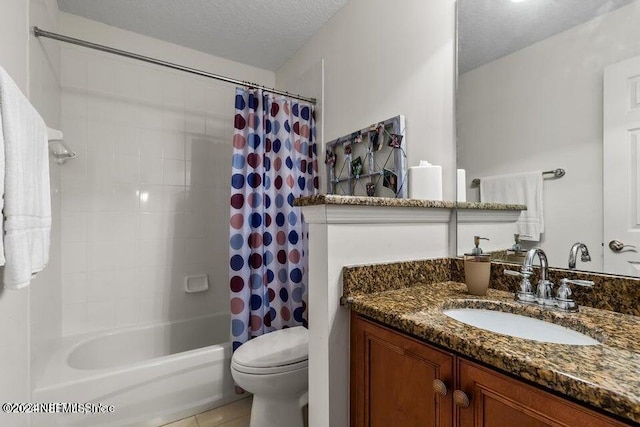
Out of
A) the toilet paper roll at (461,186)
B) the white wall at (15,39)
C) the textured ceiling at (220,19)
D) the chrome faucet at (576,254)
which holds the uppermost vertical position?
the textured ceiling at (220,19)

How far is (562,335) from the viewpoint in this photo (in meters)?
0.79

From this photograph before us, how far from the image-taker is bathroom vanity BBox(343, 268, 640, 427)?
490 mm

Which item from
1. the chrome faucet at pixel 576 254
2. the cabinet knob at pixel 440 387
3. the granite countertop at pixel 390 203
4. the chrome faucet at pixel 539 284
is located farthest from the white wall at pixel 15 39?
the chrome faucet at pixel 576 254

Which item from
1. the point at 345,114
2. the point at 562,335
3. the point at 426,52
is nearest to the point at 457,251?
the point at 562,335

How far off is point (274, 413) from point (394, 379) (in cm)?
91

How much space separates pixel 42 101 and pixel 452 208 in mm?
2087

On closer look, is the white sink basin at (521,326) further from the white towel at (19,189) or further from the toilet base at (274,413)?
the white towel at (19,189)

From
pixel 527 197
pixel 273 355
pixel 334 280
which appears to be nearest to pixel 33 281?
pixel 273 355

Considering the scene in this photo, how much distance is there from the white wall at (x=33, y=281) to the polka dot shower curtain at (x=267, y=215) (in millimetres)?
896

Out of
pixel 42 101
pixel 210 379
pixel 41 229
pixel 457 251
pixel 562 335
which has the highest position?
pixel 42 101

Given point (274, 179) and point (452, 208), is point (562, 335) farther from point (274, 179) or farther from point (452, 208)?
point (274, 179)

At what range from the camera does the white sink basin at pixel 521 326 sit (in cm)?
77

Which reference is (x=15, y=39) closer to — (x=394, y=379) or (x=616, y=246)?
(x=394, y=379)

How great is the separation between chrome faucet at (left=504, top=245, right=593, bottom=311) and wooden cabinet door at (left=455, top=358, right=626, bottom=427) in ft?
1.41
